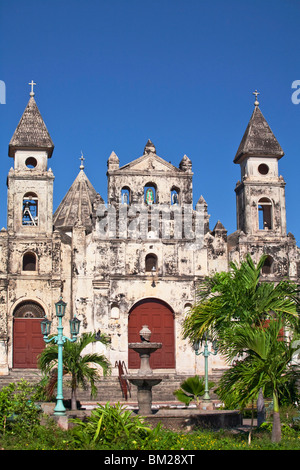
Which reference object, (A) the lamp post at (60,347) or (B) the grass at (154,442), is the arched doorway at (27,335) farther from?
(B) the grass at (154,442)

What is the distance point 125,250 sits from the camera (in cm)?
3900

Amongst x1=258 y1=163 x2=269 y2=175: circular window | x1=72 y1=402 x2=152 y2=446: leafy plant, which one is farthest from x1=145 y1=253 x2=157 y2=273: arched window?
x1=72 y1=402 x2=152 y2=446: leafy plant

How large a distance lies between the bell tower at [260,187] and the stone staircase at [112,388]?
28.3ft

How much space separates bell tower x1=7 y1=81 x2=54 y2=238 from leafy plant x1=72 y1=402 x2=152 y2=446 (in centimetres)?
2214

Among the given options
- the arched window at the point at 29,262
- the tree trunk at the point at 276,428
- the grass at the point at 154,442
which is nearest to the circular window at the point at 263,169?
the arched window at the point at 29,262

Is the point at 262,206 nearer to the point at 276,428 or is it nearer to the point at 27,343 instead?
the point at 27,343

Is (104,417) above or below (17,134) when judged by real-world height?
below

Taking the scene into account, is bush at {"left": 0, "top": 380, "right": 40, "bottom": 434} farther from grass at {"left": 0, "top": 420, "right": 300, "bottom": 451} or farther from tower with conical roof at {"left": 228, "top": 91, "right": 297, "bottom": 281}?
tower with conical roof at {"left": 228, "top": 91, "right": 297, "bottom": 281}

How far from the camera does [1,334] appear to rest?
121 feet

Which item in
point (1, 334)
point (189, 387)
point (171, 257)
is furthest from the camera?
point (171, 257)

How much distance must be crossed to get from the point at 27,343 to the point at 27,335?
1.34 feet

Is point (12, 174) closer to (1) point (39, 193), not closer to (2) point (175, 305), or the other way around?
(1) point (39, 193)
